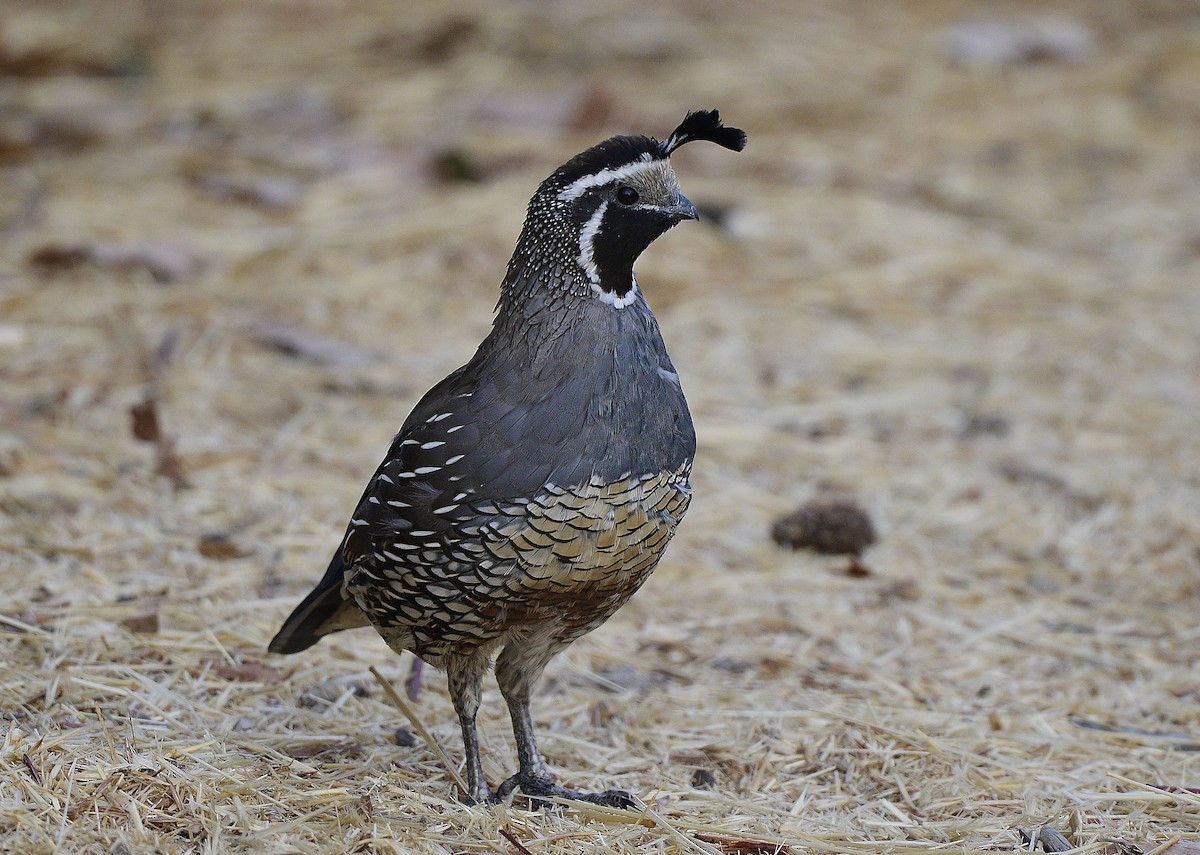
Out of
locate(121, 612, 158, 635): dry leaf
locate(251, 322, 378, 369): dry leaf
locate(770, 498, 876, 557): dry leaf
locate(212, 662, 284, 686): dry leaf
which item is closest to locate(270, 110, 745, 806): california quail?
locate(212, 662, 284, 686): dry leaf

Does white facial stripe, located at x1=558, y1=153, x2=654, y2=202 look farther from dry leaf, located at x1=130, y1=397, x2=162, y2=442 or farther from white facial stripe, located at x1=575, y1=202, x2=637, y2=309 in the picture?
dry leaf, located at x1=130, y1=397, x2=162, y2=442

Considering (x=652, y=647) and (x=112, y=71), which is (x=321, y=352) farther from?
(x=112, y=71)

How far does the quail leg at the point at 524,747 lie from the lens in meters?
3.64

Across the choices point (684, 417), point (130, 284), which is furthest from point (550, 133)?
point (684, 417)

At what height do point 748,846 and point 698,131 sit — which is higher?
point 698,131

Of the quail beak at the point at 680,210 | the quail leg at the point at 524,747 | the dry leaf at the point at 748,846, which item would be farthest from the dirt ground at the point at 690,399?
the quail beak at the point at 680,210

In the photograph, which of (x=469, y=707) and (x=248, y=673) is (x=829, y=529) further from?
(x=248, y=673)

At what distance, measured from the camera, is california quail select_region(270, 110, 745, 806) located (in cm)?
332

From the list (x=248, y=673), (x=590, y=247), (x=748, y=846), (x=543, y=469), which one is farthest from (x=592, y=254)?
(x=248, y=673)

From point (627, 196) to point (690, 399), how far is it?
299cm

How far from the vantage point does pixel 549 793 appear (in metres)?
3.62

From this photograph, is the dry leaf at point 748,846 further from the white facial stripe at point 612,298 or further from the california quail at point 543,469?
the white facial stripe at point 612,298

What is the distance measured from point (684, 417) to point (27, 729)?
5.90 ft

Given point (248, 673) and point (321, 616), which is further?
point (248, 673)
